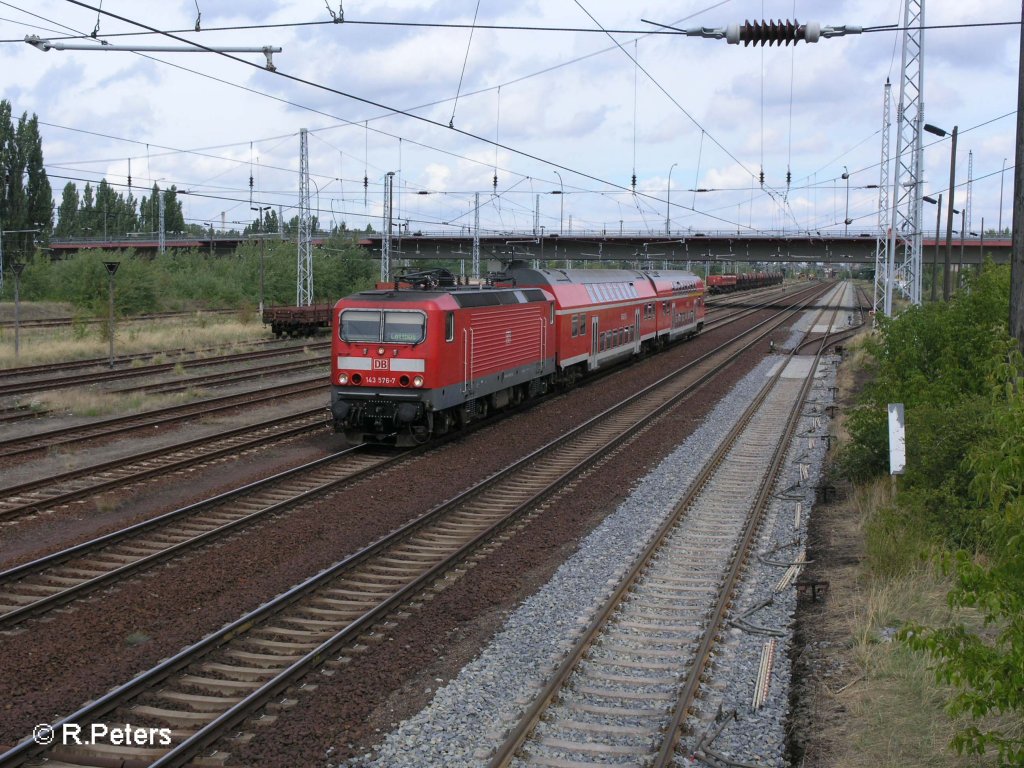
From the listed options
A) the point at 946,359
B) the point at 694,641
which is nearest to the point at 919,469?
the point at 946,359

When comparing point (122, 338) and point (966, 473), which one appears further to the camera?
point (122, 338)

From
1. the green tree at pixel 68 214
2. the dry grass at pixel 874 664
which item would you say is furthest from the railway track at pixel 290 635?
the green tree at pixel 68 214

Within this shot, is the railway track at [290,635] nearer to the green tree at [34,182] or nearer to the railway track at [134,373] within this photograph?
the railway track at [134,373]

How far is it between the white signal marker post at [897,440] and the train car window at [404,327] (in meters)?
8.17

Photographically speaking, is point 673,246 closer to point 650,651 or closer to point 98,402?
point 98,402

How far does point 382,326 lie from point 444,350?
1.21 meters

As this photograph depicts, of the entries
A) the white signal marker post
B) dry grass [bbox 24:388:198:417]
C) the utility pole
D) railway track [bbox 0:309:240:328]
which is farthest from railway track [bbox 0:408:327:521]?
railway track [bbox 0:309:240:328]

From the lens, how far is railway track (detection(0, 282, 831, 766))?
696 cm

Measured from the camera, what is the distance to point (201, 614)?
9.41 meters

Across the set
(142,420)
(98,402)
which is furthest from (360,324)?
(98,402)

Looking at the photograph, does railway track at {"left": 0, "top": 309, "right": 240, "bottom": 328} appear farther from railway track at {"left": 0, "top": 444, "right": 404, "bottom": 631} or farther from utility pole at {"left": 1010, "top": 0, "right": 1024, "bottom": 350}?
utility pole at {"left": 1010, "top": 0, "right": 1024, "bottom": 350}

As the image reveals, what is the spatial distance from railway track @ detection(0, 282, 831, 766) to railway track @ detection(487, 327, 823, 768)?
196 centimetres

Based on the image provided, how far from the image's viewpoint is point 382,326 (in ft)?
58.7

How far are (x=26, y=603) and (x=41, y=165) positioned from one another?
70627 millimetres
